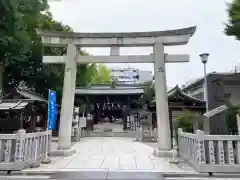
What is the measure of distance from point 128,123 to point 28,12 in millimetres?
16039

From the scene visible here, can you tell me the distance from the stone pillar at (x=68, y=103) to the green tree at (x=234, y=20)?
27.5 feet

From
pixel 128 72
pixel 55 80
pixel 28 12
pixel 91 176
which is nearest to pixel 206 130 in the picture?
pixel 91 176

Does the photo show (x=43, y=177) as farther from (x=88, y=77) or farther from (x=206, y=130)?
(x=88, y=77)

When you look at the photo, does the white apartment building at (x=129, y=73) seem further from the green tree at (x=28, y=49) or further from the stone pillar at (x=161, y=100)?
the stone pillar at (x=161, y=100)

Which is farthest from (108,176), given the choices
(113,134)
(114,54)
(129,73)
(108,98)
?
(129,73)

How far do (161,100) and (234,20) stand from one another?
628cm

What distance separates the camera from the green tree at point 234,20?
1195cm

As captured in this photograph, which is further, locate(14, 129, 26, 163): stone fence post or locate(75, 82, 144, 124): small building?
locate(75, 82, 144, 124): small building

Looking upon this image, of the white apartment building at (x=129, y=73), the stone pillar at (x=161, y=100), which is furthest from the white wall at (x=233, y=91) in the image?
the white apartment building at (x=129, y=73)

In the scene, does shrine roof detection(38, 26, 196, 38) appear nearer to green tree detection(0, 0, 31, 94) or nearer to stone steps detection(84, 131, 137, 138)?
green tree detection(0, 0, 31, 94)

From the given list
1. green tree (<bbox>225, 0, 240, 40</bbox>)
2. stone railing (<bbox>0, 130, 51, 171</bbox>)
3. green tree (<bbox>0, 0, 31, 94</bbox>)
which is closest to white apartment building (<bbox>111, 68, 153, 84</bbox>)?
green tree (<bbox>225, 0, 240, 40</bbox>)

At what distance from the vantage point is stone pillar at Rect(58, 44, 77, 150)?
9.98 metres

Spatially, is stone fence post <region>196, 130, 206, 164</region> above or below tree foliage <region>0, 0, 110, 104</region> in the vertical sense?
below

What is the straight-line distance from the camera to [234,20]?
12266 millimetres
